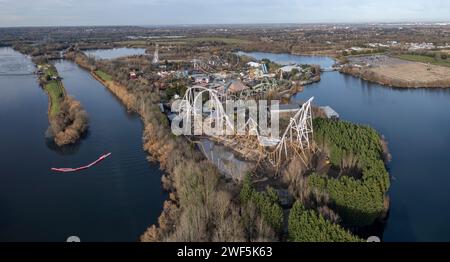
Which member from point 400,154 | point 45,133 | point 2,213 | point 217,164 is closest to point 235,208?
point 217,164

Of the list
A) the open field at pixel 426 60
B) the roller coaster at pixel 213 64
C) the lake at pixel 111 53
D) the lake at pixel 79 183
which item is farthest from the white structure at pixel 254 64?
the lake at pixel 111 53

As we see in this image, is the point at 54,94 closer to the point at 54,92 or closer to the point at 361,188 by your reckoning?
the point at 54,92

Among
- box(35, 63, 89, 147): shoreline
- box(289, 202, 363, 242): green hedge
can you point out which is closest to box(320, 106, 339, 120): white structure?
box(289, 202, 363, 242): green hedge

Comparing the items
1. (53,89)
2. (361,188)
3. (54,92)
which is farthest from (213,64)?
(361,188)

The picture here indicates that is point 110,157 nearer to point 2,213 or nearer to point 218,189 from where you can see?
point 2,213

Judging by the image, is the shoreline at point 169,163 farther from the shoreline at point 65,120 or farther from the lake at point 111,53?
the lake at point 111,53

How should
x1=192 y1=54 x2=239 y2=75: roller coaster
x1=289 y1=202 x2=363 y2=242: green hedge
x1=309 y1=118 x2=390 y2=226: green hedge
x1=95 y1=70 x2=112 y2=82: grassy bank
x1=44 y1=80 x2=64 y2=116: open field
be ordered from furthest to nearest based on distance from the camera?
x1=192 y1=54 x2=239 y2=75: roller coaster, x1=95 y1=70 x2=112 y2=82: grassy bank, x1=44 y1=80 x2=64 y2=116: open field, x1=309 y1=118 x2=390 y2=226: green hedge, x1=289 y1=202 x2=363 y2=242: green hedge

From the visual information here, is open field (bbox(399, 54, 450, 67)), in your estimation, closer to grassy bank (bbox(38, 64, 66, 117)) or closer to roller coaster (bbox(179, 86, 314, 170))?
roller coaster (bbox(179, 86, 314, 170))
